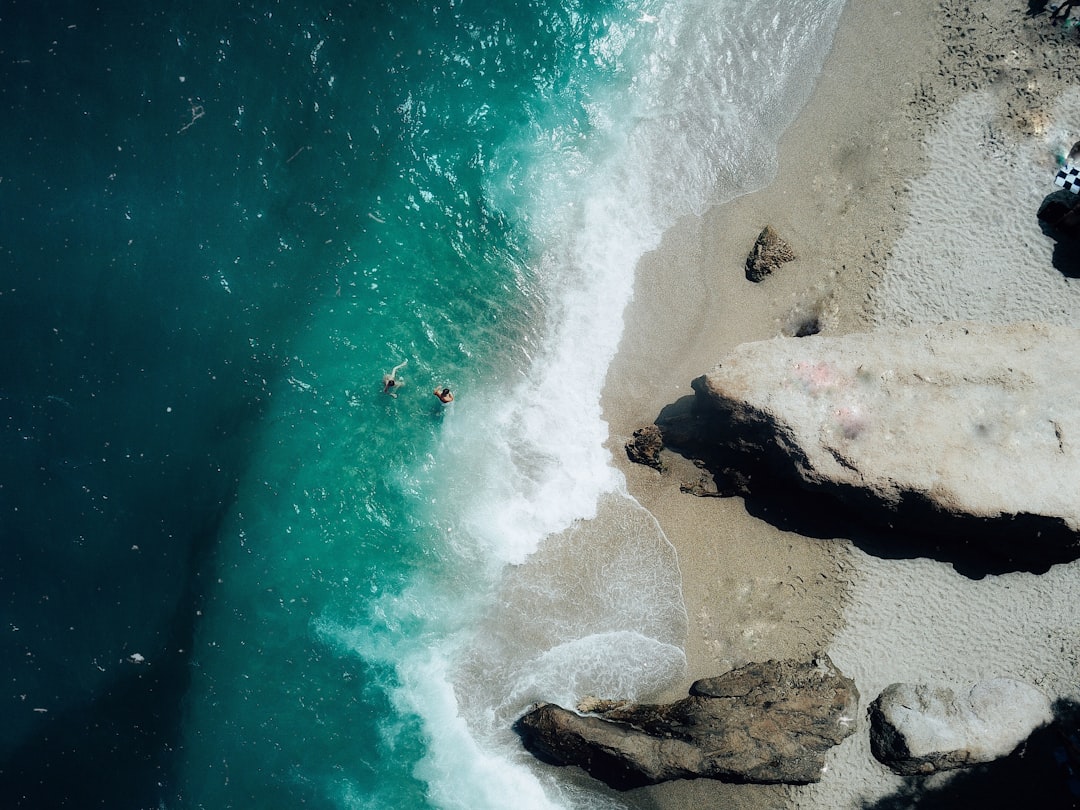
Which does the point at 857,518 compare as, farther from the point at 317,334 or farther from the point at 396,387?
the point at 317,334

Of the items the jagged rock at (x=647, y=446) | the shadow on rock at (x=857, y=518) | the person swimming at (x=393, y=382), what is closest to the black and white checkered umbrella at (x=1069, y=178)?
the shadow on rock at (x=857, y=518)

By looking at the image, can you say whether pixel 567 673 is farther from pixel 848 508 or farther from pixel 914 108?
pixel 914 108

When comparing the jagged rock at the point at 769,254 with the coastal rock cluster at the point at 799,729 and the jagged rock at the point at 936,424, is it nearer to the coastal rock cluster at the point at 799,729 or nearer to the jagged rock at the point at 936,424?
the jagged rock at the point at 936,424

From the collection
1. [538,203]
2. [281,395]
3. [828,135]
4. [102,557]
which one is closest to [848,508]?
[828,135]

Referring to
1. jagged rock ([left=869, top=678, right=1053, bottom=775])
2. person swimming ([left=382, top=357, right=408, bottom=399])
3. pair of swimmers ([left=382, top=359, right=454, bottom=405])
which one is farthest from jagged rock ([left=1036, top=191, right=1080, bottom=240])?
person swimming ([left=382, top=357, right=408, bottom=399])

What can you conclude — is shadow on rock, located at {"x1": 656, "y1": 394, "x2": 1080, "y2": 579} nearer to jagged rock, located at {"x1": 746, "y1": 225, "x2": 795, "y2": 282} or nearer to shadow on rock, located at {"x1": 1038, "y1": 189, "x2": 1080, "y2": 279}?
jagged rock, located at {"x1": 746, "y1": 225, "x2": 795, "y2": 282}

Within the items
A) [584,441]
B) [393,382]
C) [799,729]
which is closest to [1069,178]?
[584,441]
